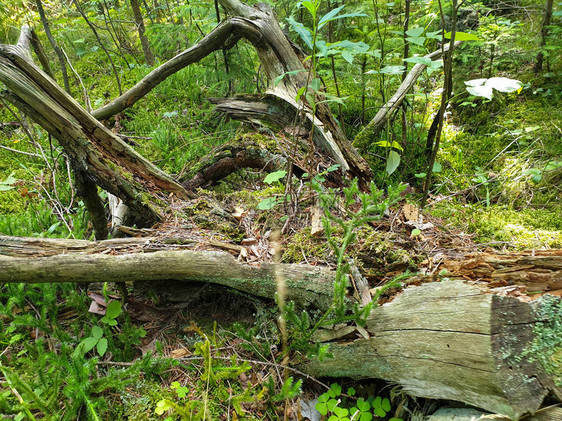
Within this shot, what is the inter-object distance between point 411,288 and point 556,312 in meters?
0.66

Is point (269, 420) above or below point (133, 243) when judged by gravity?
below

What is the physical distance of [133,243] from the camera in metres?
2.55

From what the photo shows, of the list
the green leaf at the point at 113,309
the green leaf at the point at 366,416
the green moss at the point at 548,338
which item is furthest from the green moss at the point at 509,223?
the green leaf at the point at 113,309

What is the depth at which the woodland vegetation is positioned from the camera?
180cm

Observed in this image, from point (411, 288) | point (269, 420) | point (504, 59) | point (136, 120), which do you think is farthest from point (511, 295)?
point (136, 120)

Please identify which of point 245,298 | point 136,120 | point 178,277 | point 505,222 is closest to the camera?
point 178,277

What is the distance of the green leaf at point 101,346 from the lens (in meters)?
2.26

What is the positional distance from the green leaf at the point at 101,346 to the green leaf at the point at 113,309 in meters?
0.19

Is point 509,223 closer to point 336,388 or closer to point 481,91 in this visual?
point 481,91

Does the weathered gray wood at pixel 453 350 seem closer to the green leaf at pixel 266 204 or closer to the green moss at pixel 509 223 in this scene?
the green leaf at pixel 266 204

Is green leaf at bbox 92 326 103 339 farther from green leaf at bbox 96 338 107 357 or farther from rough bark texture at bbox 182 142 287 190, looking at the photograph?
rough bark texture at bbox 182 142 287 190

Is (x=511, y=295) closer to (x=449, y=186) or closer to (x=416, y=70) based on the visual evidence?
(x=449, y=186)

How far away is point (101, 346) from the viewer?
2.30 metres

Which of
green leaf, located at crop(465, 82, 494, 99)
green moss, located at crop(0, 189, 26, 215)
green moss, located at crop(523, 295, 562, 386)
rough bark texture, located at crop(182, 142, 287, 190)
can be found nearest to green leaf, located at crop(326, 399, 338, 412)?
green moss, located at crop(523, 295, 562, 386)
